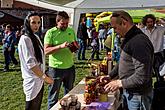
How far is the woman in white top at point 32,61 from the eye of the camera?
348 cm

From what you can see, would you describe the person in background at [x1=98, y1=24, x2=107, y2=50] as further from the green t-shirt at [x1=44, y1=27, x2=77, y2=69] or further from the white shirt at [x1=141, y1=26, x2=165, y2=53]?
the green t-shirt at [x1=44, y1=27, x2=77, y2=69]

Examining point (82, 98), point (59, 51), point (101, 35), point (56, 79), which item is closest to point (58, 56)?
point (59, 51)

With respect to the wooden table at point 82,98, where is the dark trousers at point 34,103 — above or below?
below

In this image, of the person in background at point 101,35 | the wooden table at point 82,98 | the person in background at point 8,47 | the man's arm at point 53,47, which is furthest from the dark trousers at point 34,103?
the person in background at point 101,35

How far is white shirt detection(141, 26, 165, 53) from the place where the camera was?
702cm

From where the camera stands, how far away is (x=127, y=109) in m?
3.28

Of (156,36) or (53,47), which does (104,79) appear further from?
(156,36)

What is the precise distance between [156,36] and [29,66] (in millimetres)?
4208

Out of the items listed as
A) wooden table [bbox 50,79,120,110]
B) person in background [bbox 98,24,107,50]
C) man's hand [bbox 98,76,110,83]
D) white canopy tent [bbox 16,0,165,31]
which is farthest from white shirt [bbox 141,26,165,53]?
person in background [bbox 98,24,107,50]

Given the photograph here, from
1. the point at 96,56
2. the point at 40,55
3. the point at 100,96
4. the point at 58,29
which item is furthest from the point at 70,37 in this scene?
the point at 96,56

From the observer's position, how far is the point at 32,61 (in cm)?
348

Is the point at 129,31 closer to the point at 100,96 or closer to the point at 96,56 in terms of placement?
the point at 100,96

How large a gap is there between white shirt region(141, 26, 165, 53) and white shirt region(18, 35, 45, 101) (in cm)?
378

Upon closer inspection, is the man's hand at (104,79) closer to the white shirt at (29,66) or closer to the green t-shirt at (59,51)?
the white shirt at (29,66)
